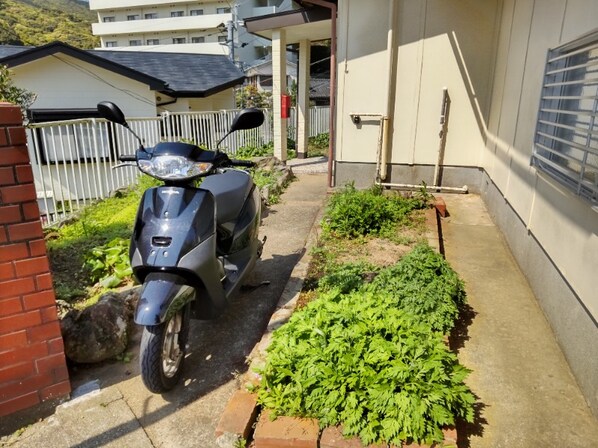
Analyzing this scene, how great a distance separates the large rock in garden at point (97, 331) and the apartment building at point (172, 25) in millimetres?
35416

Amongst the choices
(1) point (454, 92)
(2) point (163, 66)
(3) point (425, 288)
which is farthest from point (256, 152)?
(3) point (425, 288)

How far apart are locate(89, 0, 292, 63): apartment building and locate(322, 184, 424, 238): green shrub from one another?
3345cm

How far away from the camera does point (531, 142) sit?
387cm

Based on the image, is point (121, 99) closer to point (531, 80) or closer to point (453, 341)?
point (531, 80)

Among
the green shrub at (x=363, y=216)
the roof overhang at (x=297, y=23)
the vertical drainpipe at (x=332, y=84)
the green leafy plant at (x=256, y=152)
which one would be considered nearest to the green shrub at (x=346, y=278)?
the green shrub at (x=363, y=216)

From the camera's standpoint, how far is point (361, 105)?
6203 mm

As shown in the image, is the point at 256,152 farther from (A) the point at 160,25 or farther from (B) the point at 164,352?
(A) the point at 160,25

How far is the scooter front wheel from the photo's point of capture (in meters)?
2.22

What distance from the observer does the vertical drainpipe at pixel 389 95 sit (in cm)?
575

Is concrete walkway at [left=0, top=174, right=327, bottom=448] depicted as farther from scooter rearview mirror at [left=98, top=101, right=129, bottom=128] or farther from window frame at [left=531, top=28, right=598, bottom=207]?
window frame at [left=531, top=28, right=598, bottom=207]

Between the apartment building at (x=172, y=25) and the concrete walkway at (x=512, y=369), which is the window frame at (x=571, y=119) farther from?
the apartment building at (x=172, y=25)

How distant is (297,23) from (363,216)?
5241 millimetres

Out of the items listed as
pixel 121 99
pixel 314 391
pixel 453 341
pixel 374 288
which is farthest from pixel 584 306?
pixel 121 99

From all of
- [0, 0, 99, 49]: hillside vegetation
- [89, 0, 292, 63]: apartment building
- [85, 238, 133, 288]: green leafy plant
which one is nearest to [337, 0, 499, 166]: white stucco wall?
[85, 238, 133, 288]: green leafy plant
